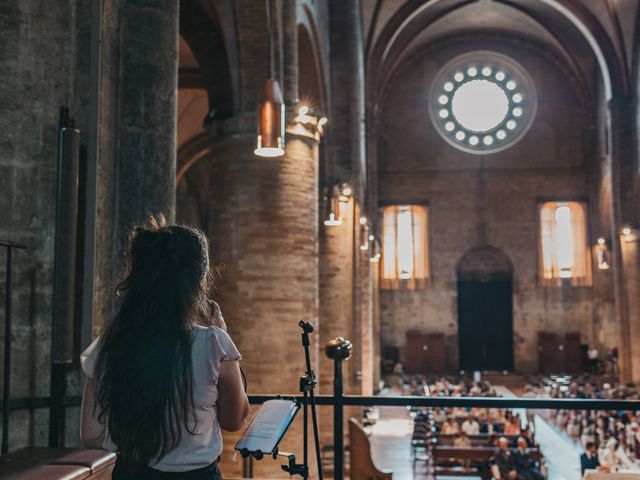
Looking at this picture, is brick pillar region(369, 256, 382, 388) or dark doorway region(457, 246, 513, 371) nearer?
brick pillar region(369, 256, 382, 388)

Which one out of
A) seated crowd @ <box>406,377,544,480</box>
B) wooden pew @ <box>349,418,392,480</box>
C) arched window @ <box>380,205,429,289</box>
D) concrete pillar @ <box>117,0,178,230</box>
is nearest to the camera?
concrete pillar @ <box>117,0,178,230</box>

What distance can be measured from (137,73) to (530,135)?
23421mm

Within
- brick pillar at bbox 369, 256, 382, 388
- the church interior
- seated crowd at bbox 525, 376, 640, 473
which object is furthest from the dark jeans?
brick pillar at bbox 369, 256, 382, 388

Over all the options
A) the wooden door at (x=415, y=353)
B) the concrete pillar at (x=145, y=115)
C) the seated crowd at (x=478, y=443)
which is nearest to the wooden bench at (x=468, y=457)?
the seated crowd at (x=478, y=443)

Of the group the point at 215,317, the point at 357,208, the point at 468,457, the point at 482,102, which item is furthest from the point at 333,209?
the point at 482,102

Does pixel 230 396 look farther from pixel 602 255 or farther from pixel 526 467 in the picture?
pixel 602 255

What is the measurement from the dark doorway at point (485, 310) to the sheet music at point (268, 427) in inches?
939

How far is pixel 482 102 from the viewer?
26.7m

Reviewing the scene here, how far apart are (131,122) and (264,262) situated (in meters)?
4.85

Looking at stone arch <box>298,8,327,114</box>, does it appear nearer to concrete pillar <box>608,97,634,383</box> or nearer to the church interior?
the church interior

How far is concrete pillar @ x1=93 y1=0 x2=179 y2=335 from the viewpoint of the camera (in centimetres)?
397

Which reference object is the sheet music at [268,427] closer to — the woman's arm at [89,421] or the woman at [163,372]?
the woman at [163,372]

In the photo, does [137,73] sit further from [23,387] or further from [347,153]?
[347,153]

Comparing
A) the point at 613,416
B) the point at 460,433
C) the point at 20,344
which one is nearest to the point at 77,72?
the point at 20,344
